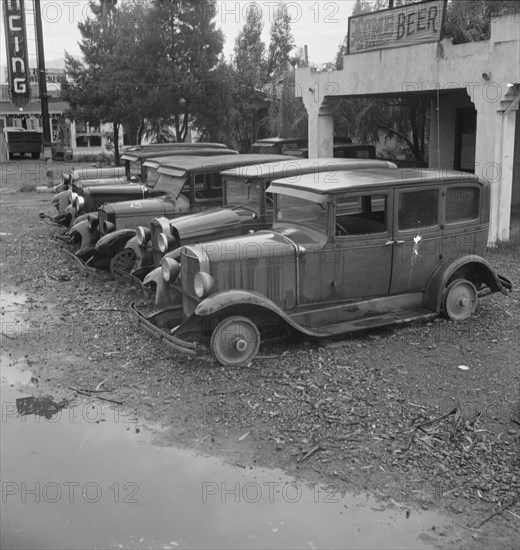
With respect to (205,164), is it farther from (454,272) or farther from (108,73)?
(108,73)

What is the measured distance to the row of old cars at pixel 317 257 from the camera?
6.34 meters

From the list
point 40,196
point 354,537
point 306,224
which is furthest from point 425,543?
point 40,196

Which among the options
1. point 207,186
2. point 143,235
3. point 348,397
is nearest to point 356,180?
point 348,397

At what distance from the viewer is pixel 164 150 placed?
13.7 metres

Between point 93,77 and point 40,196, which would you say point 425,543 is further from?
point 93,77

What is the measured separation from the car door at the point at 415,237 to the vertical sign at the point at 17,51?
1162 inches

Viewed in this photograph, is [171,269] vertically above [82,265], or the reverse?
[171,269]

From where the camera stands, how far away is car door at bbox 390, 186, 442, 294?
6973mm

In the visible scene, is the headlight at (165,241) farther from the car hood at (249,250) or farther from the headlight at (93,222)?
the headlight at (93,222)

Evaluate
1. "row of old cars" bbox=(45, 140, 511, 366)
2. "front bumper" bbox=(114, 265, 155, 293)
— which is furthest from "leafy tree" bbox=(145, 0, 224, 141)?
"row of old cars" bbox=(45, 140, 511, 366)

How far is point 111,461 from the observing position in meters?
4.76

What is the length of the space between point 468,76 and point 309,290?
6748mm

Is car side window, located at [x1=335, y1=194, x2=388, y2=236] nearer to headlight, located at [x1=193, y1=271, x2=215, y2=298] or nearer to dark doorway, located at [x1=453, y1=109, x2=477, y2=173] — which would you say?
headlight, located at [x1=193, y1=271, x2=215, y2=298]

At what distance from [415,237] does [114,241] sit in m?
4.64
